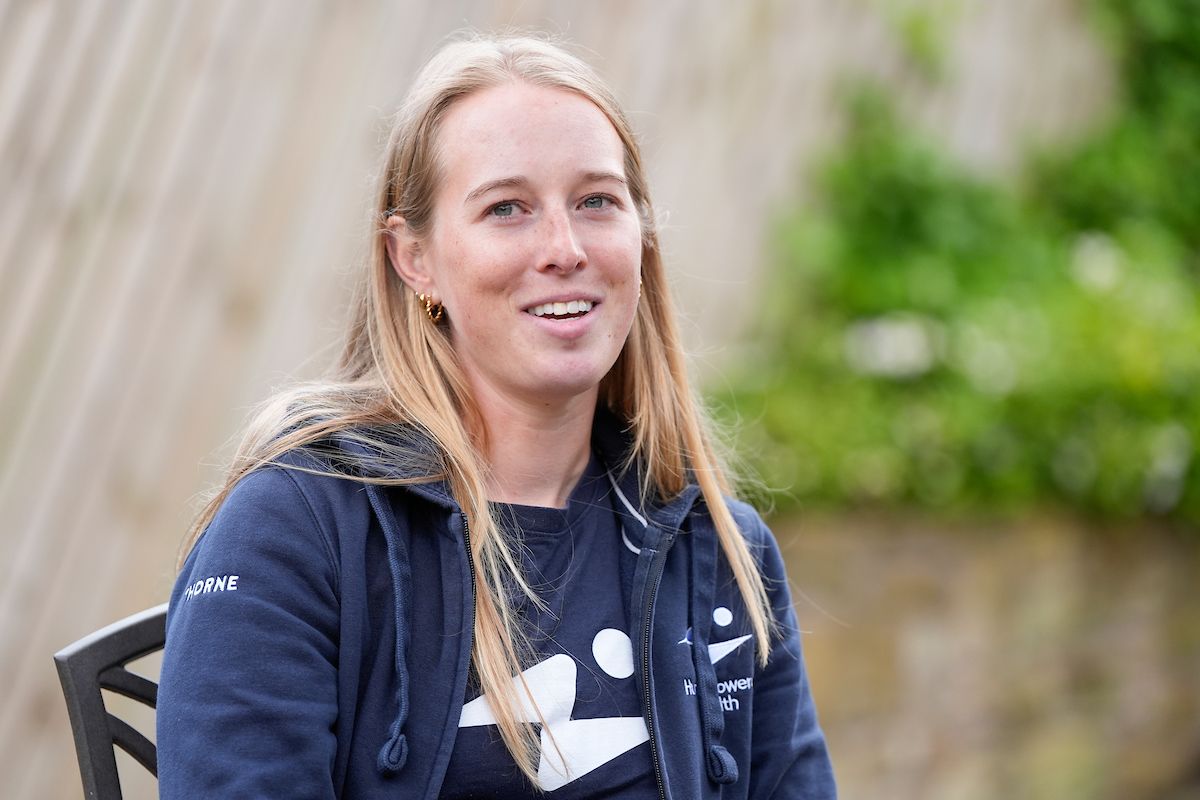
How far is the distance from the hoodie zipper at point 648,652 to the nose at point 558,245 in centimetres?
46

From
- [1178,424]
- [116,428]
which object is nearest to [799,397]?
[1178,424]

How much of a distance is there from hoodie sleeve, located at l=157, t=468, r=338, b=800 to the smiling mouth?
443 millimetres

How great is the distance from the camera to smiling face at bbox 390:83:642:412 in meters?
2.10

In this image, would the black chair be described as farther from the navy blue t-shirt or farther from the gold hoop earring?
the gold hoop earring

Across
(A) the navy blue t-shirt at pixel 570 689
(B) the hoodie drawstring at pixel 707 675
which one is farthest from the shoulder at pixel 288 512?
(B) the hoodie drawstring at pixel 707 675

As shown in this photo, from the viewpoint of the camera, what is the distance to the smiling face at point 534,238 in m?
2.10

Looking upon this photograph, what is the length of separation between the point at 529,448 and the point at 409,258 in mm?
340

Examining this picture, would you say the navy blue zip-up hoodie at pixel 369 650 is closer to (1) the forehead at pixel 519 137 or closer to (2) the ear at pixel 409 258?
(2) the ear at pixel 409 258

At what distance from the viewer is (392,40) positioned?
3643 millimetres

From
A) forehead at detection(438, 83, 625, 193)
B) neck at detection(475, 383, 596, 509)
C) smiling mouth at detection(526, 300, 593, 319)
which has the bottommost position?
neck at detection(475, 383, 596, 509)

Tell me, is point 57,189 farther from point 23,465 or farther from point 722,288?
point 722,288

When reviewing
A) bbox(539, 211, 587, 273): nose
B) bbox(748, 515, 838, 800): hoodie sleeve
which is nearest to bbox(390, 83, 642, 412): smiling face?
bbox(539, 211, 587, 273): nose

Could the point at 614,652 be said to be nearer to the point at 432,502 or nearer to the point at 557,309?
the point at 432,502

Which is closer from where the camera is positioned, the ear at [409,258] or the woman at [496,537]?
the woman at [496,537]
